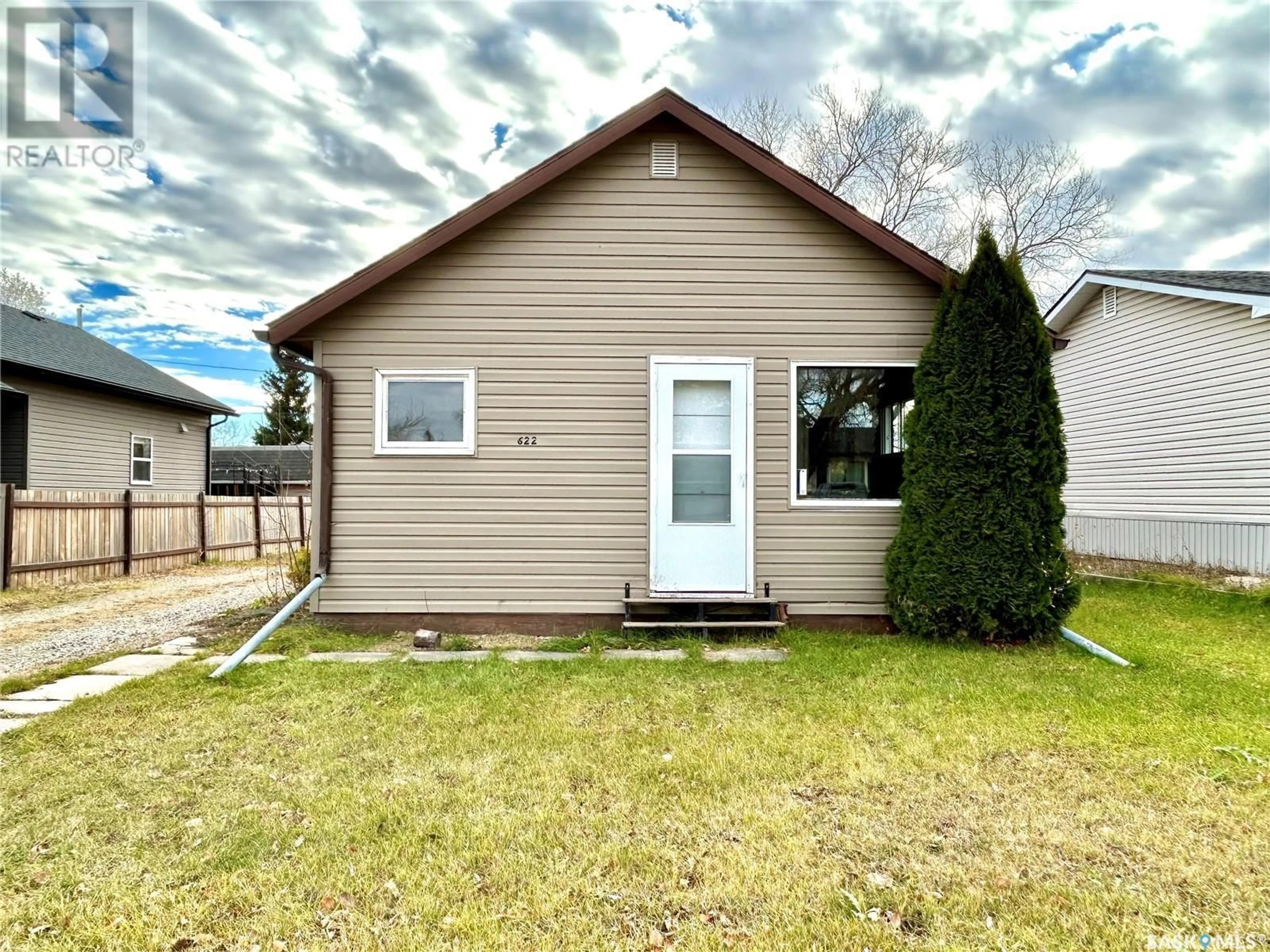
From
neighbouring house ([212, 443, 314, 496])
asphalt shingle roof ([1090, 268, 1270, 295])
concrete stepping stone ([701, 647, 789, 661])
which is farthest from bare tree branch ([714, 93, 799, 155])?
neighbouring house ([212, 443, 314, 496])

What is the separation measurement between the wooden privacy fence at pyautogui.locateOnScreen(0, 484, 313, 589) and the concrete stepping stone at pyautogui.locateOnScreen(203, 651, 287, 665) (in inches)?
49.8

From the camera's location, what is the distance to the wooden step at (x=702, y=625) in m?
5.45

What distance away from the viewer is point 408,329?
5734 mm

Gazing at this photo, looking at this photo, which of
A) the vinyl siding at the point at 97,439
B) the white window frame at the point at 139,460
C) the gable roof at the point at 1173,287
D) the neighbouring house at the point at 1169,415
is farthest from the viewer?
the white window frame at the point at 139,460

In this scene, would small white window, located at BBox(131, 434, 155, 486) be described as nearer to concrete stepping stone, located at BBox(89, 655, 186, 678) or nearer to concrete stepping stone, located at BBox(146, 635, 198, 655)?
concrete stepping stone, located at BBox(146, 635, 198, 655)

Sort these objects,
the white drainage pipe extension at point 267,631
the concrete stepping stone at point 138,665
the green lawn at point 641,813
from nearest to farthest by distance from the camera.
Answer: the green lawn at point 641,813, the white drainage pipe extension at point 267,631, the concrete stepping stone at point 138,665

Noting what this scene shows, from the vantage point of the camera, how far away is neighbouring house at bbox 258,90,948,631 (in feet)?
18.7

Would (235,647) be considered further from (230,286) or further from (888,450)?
(230,286)

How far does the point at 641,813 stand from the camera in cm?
257

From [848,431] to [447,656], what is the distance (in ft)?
13.8

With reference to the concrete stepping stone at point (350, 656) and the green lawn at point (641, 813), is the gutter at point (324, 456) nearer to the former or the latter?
the concrete stepping stone at point (350, 656)

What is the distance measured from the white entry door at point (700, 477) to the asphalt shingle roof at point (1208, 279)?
7840 mm

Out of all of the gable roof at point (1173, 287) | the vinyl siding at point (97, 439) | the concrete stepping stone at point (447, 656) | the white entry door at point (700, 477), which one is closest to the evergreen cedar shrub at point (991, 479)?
the white entry door at point (700, 477)

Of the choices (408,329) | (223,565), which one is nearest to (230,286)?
(223,565)
